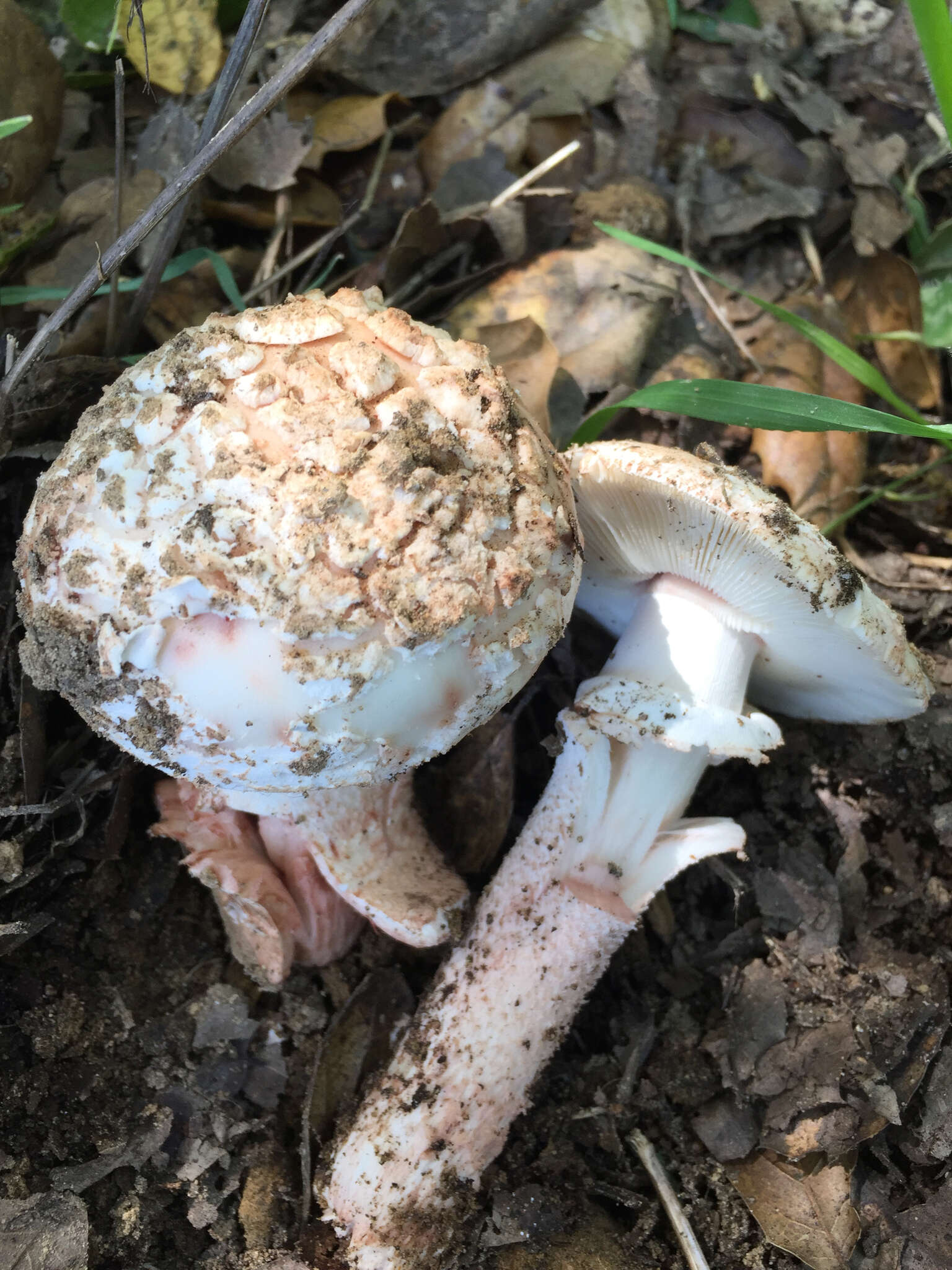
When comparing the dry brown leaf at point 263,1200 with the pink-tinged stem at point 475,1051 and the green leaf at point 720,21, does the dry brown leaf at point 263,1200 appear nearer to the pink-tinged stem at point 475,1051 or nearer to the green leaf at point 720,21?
the pink-tinged stem at point 475,1051

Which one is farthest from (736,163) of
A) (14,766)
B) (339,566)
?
(14,766)

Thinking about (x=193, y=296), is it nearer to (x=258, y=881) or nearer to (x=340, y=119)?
(x=340, y=119)

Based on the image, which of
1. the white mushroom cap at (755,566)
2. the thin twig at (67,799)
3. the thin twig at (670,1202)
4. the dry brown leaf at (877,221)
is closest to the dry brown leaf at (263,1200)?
the thin twig at (670,1202)

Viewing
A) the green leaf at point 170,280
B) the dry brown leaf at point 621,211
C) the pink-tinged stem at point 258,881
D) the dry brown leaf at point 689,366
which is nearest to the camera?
the pink-tinged stem at point 258,881

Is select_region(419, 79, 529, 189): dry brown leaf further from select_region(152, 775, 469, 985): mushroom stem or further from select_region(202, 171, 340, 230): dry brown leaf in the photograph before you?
select_region(152, 775, 469, 985): mushroom stem

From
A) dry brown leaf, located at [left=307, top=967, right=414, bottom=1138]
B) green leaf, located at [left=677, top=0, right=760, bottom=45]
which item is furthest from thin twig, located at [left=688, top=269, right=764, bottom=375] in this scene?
dry brown leaf, located at [left=307, top=967, right=414, bottom=1138]

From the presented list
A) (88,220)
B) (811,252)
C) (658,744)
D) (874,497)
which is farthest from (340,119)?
(658,744)
